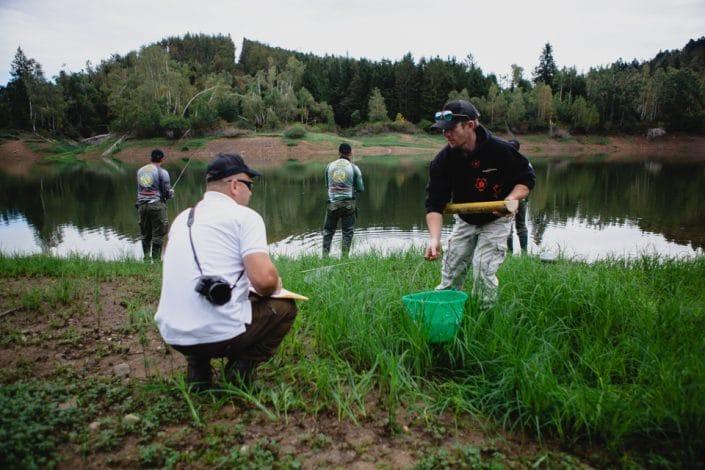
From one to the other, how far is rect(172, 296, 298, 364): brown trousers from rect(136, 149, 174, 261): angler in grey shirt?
6.43 meters

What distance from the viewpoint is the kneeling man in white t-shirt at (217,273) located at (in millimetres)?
2701

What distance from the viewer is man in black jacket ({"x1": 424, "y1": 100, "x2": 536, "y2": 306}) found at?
3842 mm

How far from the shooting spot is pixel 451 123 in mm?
3777

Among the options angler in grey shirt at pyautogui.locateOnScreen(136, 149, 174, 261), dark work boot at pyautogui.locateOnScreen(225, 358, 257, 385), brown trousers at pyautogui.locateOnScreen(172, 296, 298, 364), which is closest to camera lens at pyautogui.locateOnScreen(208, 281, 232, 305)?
brown trousers at pyautogui.locateOnScreen(172, 296, 298, 364)

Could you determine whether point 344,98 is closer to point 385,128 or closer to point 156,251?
point 385,128

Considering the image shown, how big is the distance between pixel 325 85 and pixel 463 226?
8284cm

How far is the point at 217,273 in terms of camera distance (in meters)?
2.73

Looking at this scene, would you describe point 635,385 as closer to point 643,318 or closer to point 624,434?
point 624,434

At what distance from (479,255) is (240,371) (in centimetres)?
228

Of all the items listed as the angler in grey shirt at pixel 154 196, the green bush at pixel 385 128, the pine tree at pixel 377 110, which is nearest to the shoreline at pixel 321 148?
the green bush at pixel 385 128

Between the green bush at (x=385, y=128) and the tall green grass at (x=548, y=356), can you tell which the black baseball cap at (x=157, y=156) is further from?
the green bush at (x=385, y=128)

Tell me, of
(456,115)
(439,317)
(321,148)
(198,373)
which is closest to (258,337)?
(198,373)

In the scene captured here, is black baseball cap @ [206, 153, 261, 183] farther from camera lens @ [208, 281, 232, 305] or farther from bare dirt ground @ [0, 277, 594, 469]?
bare dirt ground @ [0, 277, 594, 469]

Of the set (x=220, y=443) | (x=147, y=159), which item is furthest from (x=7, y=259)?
(x=147, y=159)
